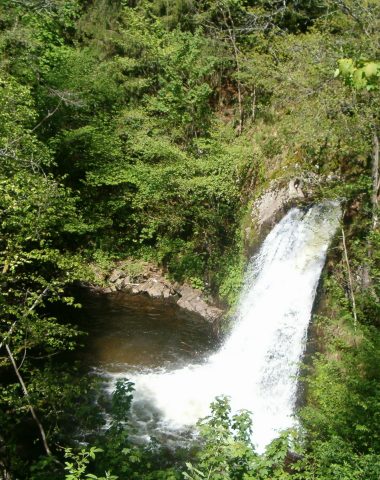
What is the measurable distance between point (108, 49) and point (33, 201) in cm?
1048

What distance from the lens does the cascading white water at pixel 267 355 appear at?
26.5ft

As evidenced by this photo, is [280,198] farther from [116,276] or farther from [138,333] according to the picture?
[116,276]

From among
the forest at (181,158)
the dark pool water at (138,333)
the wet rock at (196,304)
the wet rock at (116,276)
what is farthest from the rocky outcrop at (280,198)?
the wet rock at (116,276)

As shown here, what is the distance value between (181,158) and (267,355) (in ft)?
20.5

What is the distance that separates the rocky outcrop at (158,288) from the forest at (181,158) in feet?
1.24

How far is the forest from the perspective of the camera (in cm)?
639

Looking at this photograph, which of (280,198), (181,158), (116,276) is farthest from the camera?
(116,276)

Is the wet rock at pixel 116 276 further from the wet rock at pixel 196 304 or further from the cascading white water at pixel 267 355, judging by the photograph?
the cascading white water at pixel 267 355

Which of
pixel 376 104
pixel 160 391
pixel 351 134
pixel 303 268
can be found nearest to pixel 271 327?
pixel 303 268

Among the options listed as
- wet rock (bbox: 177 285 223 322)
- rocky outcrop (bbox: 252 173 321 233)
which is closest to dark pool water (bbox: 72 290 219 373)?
wet rock (bbox: 177 285 223 322)

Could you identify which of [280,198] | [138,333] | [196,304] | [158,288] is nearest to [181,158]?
[280,198]

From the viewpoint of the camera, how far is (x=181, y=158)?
40.8ft

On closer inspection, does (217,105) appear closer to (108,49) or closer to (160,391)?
(108,49)

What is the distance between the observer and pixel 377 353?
5.74 m
